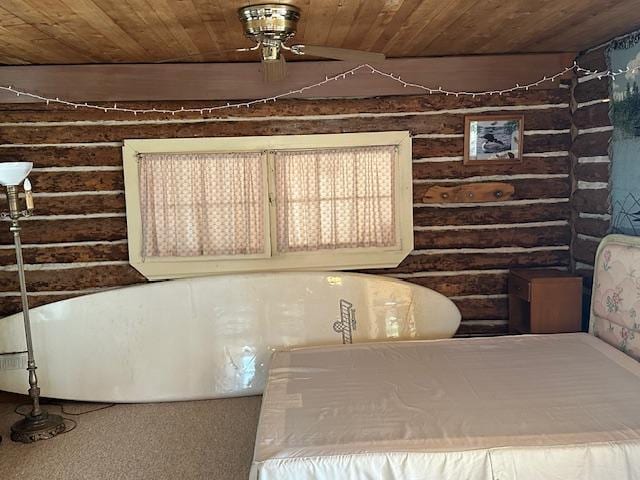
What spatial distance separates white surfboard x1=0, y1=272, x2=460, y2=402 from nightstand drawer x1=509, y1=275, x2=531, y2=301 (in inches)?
27.9

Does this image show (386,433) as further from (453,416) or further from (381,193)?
(381,193)

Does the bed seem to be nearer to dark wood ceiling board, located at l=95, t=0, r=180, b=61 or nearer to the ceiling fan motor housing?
the ceiling fan motor housing

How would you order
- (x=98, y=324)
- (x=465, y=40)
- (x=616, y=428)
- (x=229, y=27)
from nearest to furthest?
(x=616, y=428)
(x=229, y=27)
(x=465, y=40)
(x=98, y=324)

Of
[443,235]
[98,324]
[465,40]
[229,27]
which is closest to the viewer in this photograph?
[229,27]

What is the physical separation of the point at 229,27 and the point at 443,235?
7.16 ft

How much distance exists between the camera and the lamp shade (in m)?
3.31

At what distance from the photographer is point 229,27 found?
2.97 metres

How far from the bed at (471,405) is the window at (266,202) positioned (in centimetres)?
88

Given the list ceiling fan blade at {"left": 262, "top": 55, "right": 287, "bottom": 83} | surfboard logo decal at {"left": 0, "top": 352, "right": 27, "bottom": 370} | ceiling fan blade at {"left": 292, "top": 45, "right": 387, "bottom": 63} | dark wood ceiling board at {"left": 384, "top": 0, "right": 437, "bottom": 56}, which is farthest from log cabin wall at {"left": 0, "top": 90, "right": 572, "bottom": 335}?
ceiling fan blade at {"left": 292, "top": 45, "right": 387, "bottom": 63}

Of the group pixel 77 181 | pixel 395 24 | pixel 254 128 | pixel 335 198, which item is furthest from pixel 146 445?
pixel 395 24

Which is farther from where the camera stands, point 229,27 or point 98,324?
point 98,324

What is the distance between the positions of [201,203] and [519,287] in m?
2.34

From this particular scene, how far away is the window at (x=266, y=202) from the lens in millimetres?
4016

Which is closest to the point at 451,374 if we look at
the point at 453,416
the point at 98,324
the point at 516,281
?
the point at 453,416
